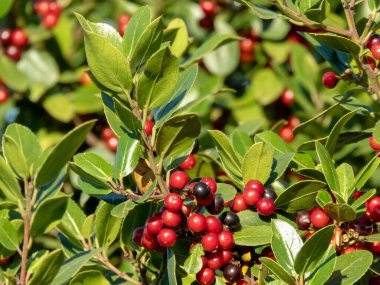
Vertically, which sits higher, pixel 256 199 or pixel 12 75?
pixel 256 199

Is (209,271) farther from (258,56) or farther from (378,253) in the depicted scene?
(258,56)

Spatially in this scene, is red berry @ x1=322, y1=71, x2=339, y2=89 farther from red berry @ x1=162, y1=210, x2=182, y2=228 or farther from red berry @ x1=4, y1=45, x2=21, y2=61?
red berry @ x1=4, y1=45, x2=21, y2=61

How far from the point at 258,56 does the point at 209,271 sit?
80.3 inches

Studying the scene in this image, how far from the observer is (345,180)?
156cm

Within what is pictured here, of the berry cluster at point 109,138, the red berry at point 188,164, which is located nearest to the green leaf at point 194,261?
the red berry at point 188,164

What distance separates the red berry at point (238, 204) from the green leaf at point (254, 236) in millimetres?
63

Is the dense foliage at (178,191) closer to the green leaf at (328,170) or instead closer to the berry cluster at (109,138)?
the green leaf at (328,170)

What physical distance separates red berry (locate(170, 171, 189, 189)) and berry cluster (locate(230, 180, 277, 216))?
11 cm

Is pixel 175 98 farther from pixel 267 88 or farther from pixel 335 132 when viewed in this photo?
pixel 267 88

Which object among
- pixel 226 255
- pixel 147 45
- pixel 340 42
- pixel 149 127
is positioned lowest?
pixel 149 127

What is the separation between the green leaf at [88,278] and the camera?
1.44 meters

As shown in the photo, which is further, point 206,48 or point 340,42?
point 206,48

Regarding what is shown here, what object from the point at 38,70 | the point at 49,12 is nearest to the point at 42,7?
the point at 49,12

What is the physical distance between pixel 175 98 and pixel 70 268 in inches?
17.0
